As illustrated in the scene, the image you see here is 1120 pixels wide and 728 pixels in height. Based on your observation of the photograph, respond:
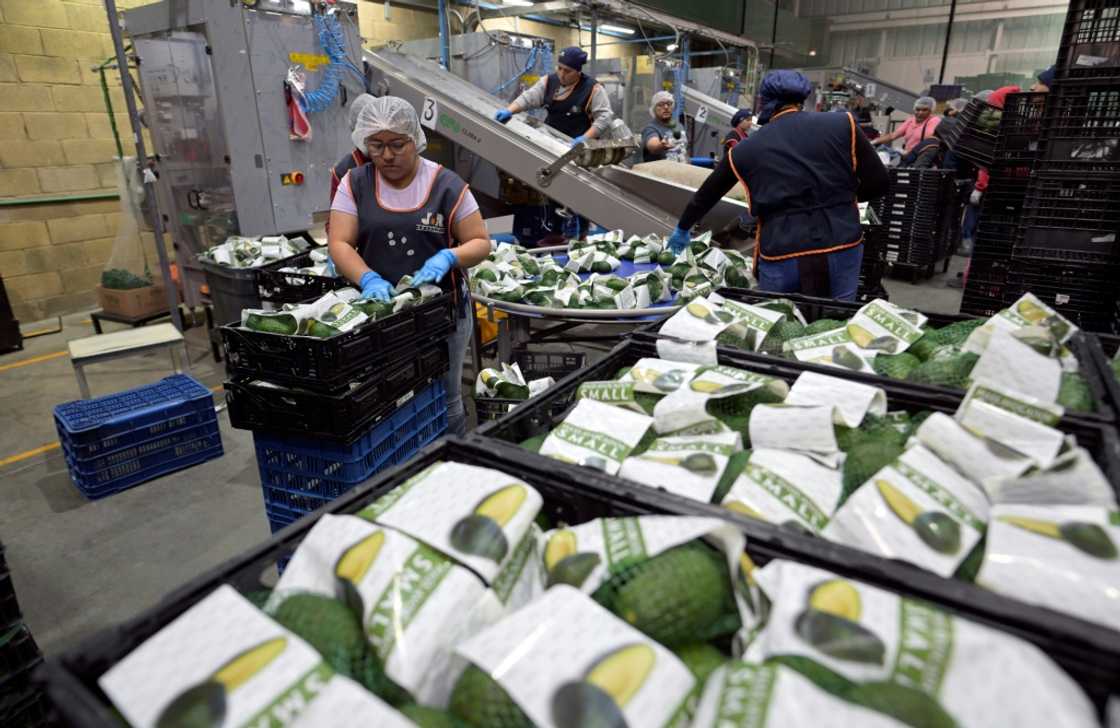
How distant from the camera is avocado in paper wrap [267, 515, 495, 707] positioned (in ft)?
2.44

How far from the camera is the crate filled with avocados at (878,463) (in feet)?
2.54

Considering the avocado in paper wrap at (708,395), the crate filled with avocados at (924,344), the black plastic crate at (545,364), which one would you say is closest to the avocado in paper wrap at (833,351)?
the crate filled with avocados at (924,344)

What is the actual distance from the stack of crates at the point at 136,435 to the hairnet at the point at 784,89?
309cm

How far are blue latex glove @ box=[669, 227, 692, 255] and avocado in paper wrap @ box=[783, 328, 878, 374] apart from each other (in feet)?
5.81

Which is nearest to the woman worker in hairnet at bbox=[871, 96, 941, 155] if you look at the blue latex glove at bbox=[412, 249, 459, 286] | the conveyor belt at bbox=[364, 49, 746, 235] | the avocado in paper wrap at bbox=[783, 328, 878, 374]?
the conveyor belt at bbox=[364, 49, 746, 235]

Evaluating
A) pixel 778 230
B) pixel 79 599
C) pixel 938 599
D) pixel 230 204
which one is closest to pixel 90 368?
pixel 230 204

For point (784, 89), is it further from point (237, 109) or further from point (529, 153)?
point (237, 109)

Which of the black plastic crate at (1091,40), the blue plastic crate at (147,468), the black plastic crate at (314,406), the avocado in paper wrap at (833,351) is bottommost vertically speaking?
the blue plastic crate at (147,468)

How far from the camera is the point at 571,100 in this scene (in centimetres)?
554

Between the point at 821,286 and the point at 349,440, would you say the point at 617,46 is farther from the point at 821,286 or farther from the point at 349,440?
the point at 349,440

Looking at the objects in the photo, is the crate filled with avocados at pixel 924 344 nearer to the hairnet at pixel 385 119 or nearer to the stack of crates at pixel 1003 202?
the hairnet at pixel 385 119

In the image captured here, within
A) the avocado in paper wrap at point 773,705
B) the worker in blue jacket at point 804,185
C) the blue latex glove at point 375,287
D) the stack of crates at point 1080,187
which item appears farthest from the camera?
the stack of crates at point 1080,187

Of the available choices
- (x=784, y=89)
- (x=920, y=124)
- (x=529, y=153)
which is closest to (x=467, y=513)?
(x=784, y=89)

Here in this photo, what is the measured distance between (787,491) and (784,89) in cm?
241
